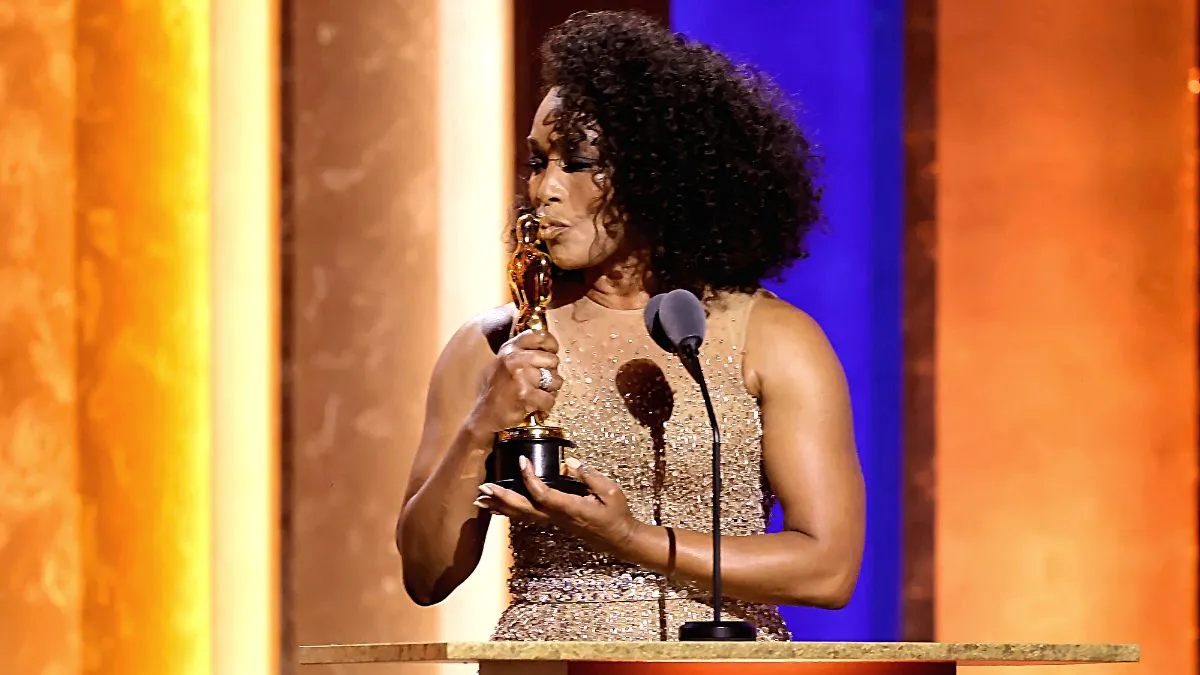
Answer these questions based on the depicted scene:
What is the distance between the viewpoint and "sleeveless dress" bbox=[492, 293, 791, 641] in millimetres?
2307

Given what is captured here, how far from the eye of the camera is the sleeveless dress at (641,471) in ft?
7.57

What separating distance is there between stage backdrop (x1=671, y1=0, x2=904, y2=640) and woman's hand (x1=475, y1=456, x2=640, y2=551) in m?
1.23

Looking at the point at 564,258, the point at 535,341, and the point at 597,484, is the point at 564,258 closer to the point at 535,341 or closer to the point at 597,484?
the point at 535,341

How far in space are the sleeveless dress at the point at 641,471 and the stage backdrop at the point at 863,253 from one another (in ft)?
2.54

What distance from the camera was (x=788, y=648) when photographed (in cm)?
152

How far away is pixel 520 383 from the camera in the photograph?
2158 mm

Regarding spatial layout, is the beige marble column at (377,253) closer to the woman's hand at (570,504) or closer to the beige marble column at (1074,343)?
the beige marble column at (1074,343)

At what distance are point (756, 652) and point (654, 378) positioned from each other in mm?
943

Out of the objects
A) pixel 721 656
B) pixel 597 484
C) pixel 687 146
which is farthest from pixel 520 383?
pixel 721 656

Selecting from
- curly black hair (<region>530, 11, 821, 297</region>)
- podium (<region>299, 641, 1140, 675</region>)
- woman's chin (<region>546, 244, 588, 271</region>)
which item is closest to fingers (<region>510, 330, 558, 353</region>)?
woman's chin (<region>546, 244, 588, 271</region>)

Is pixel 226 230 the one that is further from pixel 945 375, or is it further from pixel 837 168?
pixel 945 375

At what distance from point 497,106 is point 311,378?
0.60 meters

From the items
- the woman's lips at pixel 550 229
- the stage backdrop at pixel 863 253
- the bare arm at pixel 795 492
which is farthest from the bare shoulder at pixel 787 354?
the stage backdrop at pixel 863 253

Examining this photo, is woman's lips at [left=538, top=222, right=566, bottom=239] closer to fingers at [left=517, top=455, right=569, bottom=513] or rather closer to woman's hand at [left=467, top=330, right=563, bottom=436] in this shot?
woman's hand at [left=467, top=330, right=563, bottom=436]
